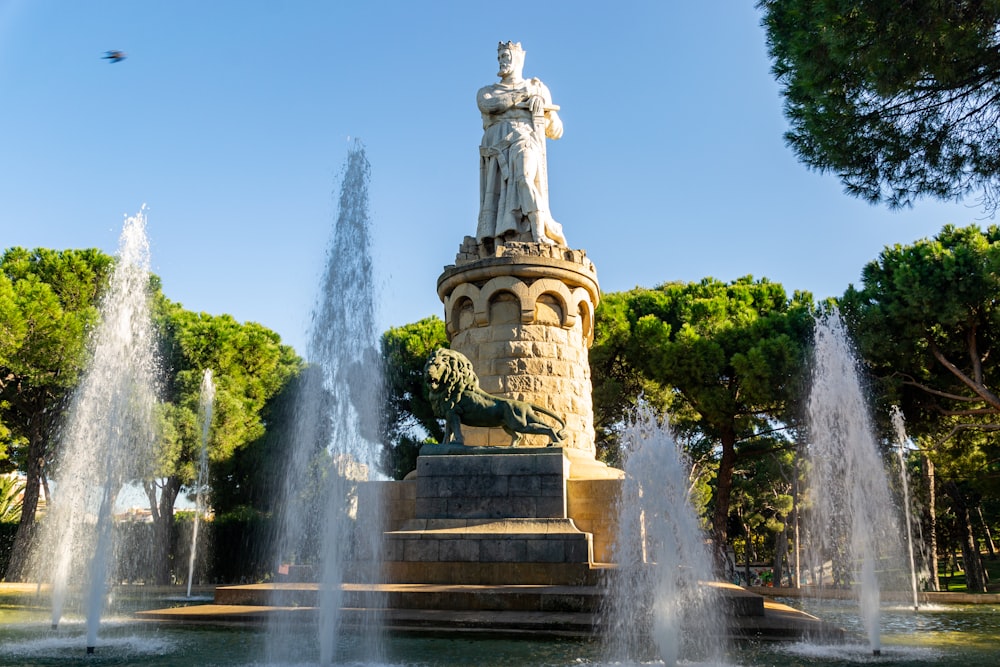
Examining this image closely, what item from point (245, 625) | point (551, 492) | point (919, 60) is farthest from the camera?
point (551, 492)

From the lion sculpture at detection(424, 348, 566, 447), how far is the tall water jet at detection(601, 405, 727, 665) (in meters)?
2.51

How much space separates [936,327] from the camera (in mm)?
16578

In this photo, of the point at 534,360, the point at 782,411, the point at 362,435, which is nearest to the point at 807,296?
the point at 782,411

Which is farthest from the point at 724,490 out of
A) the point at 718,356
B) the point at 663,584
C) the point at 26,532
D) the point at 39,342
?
the point at 39,342

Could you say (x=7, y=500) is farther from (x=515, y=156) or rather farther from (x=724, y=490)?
(x=724, y=490)

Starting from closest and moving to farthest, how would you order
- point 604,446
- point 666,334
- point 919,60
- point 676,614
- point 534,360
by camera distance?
point 676,614
point 919,60
point 534,360
point 666,334
point 604,446

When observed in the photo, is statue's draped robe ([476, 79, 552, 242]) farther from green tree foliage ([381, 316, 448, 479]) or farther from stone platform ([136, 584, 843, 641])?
green tree foliage ([381, 316, 448, 479])

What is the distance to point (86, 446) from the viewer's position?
971 centimetres

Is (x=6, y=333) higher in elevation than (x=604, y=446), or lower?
higher

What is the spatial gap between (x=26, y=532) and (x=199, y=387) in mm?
5928

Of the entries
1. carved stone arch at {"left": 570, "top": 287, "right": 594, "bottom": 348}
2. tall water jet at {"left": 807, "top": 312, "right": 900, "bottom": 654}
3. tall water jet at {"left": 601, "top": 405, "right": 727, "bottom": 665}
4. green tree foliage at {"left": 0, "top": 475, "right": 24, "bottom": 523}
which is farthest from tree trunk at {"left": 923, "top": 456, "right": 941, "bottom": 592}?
green tree foliage at {"left": 0, "top": 475, "right": 24, "bottom": 523}

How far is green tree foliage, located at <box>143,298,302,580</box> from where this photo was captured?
71.6 ft

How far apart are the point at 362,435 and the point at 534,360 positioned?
13.4ft

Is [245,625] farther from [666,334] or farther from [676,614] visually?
[666,334]
